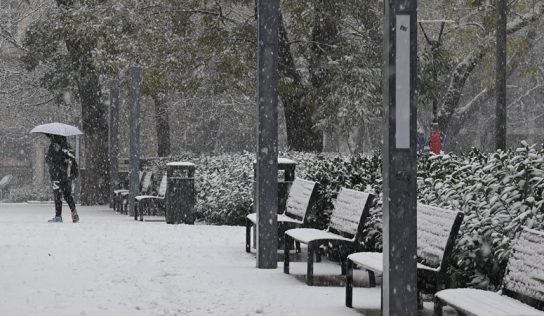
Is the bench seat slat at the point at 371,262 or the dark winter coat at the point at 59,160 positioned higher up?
the dark winter coat at the point at 59,160

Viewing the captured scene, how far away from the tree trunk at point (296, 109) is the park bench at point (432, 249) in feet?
58.6

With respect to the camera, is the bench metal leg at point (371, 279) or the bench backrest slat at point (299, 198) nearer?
the bench metal leg at point (371, 279)

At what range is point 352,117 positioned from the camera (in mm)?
26922

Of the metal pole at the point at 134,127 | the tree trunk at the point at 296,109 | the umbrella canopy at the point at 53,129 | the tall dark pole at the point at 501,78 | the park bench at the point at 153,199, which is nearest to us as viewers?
the umbrella canopy at the point at 53,129

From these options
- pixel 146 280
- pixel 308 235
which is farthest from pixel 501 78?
pixel 146 280

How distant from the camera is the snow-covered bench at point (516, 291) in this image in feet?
21.2

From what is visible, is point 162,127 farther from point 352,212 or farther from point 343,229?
point 352,212

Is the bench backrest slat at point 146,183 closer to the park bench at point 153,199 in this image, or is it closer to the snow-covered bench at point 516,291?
the park bench at point 153,199

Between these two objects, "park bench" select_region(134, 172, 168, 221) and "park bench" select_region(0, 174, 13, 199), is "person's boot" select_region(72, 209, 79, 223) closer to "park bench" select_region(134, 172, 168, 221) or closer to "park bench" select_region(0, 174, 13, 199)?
"park bench" select_region(134, 172, 168, 221)

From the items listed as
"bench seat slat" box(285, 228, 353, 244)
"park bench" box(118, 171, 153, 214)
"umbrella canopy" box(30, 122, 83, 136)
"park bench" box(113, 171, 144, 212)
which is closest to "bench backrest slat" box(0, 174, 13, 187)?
"park bench" box(113, 171, 144, 212)

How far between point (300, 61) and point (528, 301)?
83.5 ft

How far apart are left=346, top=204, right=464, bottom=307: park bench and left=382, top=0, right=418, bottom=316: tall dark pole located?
1.26 meters

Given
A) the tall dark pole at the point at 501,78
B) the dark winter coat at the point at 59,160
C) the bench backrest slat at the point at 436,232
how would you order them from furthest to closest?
the tall dark pole at the point at 501,78, the dark winter coat at the point at 59,160, the bench backrest slat at the point at 436,232

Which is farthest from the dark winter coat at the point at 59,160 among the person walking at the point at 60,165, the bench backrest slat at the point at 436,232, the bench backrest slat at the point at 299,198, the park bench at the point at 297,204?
the bench backrest slat at the point at 436,232
